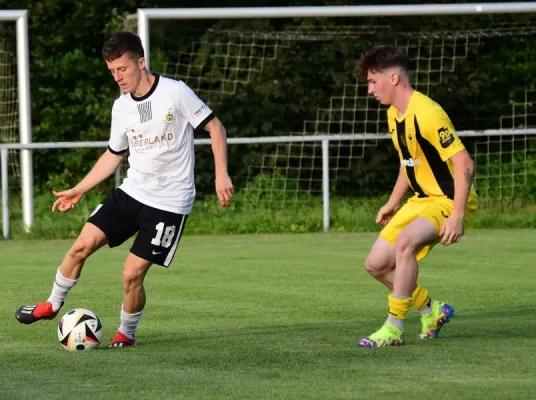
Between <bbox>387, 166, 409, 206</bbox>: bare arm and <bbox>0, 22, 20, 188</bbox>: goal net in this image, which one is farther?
<bbox>0, 22, 20, 188</bbox>: goal net

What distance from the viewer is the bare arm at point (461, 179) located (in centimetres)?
736

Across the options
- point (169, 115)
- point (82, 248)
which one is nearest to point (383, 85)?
point (169, 115)

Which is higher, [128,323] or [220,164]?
[220,164]

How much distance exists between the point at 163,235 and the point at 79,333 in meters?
0.70

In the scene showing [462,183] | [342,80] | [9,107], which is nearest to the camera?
[462,183]

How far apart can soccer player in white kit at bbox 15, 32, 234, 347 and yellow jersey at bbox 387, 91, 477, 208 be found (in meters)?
0.98

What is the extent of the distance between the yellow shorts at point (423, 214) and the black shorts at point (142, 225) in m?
1.17

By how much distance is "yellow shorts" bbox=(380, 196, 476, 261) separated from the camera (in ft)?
25.0

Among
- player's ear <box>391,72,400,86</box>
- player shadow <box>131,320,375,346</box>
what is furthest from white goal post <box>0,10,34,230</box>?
player's ear <box>391,72,400,86</box>

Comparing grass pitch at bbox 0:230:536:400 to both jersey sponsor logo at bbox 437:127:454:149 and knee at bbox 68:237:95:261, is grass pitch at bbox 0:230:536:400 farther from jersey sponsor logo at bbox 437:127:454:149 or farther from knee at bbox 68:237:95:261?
jersey sponsor logo at bbox 437:127:454:149

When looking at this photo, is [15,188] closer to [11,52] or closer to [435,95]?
[11,52]

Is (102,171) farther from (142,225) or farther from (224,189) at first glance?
(224,189)

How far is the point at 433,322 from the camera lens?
7.84 meters

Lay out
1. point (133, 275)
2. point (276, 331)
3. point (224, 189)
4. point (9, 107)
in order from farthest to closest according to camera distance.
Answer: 1. point (9, 107)
2. point (276, 331)
3. point (133, 275)
4. point (224, 189)
